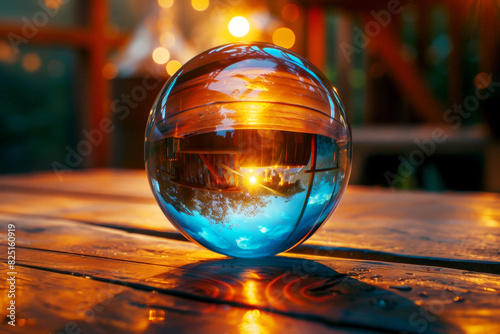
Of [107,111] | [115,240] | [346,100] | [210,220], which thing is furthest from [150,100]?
[210,220]

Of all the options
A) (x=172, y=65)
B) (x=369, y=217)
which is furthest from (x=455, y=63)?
(x=369, y=217)

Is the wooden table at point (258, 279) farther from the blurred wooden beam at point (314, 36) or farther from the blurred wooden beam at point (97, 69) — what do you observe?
the blurred wooden beam at point (314, 36)

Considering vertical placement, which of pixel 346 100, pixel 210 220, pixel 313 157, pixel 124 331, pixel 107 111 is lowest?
pixel 124 331

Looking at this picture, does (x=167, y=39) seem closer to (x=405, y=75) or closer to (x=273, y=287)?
A: (x=405, y=75)

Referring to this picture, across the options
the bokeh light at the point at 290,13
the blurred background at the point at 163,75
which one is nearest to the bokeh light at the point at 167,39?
the blurred background at the point at 163,75

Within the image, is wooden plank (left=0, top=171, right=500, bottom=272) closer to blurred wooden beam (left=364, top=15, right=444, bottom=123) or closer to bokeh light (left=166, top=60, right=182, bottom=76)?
bokeh light (left=166, top=60, right=182, bottom=76)

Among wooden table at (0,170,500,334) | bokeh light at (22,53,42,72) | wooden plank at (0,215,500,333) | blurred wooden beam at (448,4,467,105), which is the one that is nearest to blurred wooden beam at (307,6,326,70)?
blurred wooden beam at (448,4,467,105)

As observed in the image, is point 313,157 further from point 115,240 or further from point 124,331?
point 115,240
